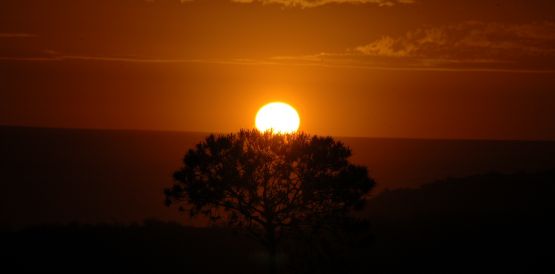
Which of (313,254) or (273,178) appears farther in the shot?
(313,254)

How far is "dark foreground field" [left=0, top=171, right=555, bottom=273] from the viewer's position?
1708 inches

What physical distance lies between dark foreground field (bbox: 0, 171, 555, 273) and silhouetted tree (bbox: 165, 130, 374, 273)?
7.57ft

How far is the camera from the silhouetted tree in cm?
3800

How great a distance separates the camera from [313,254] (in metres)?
49.4

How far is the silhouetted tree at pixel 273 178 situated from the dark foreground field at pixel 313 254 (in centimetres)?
231

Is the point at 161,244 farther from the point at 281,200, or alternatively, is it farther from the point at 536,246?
the point at 536,246

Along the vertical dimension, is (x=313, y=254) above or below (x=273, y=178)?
below

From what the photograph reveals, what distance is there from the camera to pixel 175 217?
134125mm

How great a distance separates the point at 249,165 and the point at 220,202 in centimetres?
364

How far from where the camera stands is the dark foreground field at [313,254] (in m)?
43.4

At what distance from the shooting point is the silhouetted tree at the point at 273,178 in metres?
38.0

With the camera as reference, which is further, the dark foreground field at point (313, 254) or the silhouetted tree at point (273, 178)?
the dark foreground field at point (313, 254)

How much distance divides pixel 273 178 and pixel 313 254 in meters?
12.4

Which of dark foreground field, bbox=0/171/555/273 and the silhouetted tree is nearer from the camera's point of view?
the silhouetted tree
